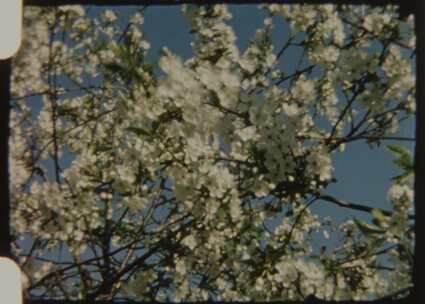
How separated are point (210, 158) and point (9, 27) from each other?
2.99ft

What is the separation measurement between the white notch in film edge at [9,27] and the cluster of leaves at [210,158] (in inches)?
21.2

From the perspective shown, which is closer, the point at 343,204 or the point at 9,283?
the point at 9,283

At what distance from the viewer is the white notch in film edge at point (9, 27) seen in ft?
5.03

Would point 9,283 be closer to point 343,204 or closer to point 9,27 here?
point 9,27

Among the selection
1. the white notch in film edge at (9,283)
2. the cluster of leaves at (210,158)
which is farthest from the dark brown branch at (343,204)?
the white notch in film edge at (9,283)

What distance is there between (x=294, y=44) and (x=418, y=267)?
1.05 meters

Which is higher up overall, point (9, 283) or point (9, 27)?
point (9, 27)

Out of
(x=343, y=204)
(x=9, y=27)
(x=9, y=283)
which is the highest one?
(x=9, y=27)

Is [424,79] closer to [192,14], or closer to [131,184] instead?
[192,14]

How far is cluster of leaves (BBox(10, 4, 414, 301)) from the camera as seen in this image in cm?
209

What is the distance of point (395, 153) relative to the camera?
2039 mm

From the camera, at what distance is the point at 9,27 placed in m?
1.54

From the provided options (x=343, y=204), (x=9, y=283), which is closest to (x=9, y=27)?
(x=9, y=283)

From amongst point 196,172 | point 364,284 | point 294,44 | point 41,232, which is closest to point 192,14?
point 294,44
